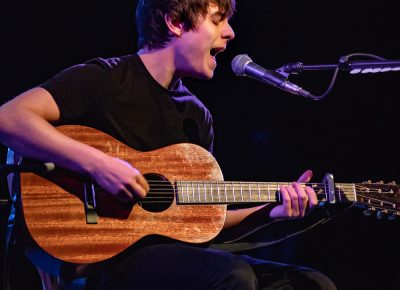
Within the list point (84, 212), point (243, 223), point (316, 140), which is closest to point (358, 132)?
point (316, 140)

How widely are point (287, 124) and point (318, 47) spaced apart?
0.75 meters

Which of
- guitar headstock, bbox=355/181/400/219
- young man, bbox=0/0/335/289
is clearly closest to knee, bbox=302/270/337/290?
young man, bbox=0/0/335/289

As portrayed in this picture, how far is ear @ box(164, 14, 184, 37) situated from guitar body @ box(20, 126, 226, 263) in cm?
66

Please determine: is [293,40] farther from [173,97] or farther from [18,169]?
[18,169]

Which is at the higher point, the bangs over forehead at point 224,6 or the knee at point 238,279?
the bangs over forehead at point 224,6

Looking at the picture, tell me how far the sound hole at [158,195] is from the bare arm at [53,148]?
139mm

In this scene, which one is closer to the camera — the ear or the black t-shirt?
the black t-shirt

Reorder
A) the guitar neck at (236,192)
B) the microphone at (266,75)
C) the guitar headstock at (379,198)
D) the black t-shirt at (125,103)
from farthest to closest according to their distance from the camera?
the guitar headstock at (379,198), the microphone at (266,75), the guitar neck at (236,192), the black t-shirt at (125,103)

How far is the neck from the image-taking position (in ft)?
9.00

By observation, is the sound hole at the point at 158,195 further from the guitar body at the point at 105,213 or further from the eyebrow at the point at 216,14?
the eyebrow at the point at 216,14

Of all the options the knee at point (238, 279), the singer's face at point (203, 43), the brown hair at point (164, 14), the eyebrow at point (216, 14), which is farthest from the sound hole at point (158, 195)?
the eyebrow at point (216, 14)

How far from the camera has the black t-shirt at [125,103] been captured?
2283 millimetres

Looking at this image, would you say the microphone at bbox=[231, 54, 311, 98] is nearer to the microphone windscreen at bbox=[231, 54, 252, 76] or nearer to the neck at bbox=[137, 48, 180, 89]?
the microphone windscreen at bbox=[231, 54, 252, 76]

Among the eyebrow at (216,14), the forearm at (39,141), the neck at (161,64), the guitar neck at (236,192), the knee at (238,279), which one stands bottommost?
the knee at (238,279)
